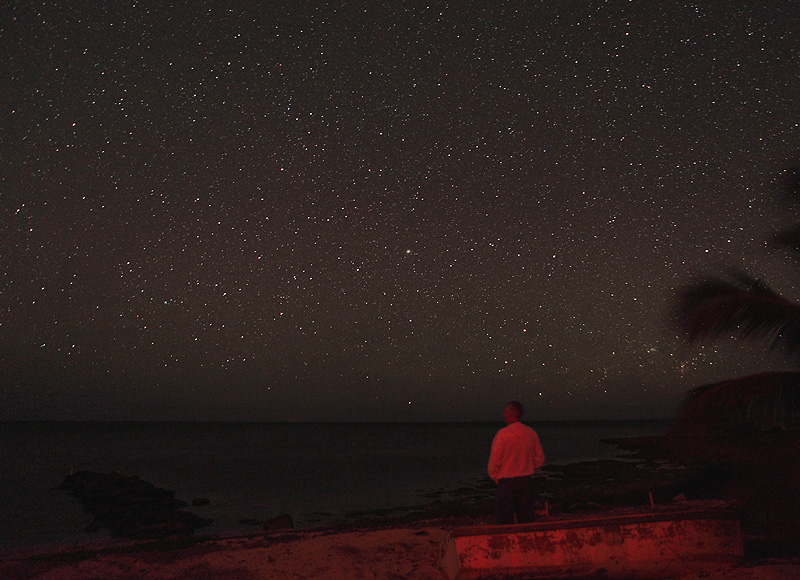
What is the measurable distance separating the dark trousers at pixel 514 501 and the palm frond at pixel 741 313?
419 centimetres

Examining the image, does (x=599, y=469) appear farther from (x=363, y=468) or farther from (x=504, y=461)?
(x=504, y=461)

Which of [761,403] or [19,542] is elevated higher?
[761,403]

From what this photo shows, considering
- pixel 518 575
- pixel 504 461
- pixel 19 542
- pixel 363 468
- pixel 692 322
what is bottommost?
pixel 363 468

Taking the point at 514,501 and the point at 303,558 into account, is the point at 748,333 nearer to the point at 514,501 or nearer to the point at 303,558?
the point at 514,501

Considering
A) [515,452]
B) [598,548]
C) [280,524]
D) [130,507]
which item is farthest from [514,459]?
[130,507]

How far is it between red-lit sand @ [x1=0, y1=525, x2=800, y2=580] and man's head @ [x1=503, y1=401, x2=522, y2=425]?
2410mm

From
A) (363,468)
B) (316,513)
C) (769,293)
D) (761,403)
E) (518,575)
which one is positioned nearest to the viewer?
(518,575)

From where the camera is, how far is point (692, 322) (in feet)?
30.7

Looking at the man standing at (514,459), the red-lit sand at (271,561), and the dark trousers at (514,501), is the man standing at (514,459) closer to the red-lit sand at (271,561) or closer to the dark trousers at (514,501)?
the dark trousers at (514,501)

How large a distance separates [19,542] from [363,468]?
27247 millimetres

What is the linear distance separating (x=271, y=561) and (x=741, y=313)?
811cm

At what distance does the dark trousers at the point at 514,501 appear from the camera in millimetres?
6895

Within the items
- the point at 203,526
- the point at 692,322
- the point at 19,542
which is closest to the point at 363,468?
the point at 203,526

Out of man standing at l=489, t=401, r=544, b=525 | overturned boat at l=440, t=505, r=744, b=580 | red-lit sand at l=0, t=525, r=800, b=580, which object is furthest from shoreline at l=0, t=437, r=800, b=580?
man standing at l=489, t=401, r=544, b=525
